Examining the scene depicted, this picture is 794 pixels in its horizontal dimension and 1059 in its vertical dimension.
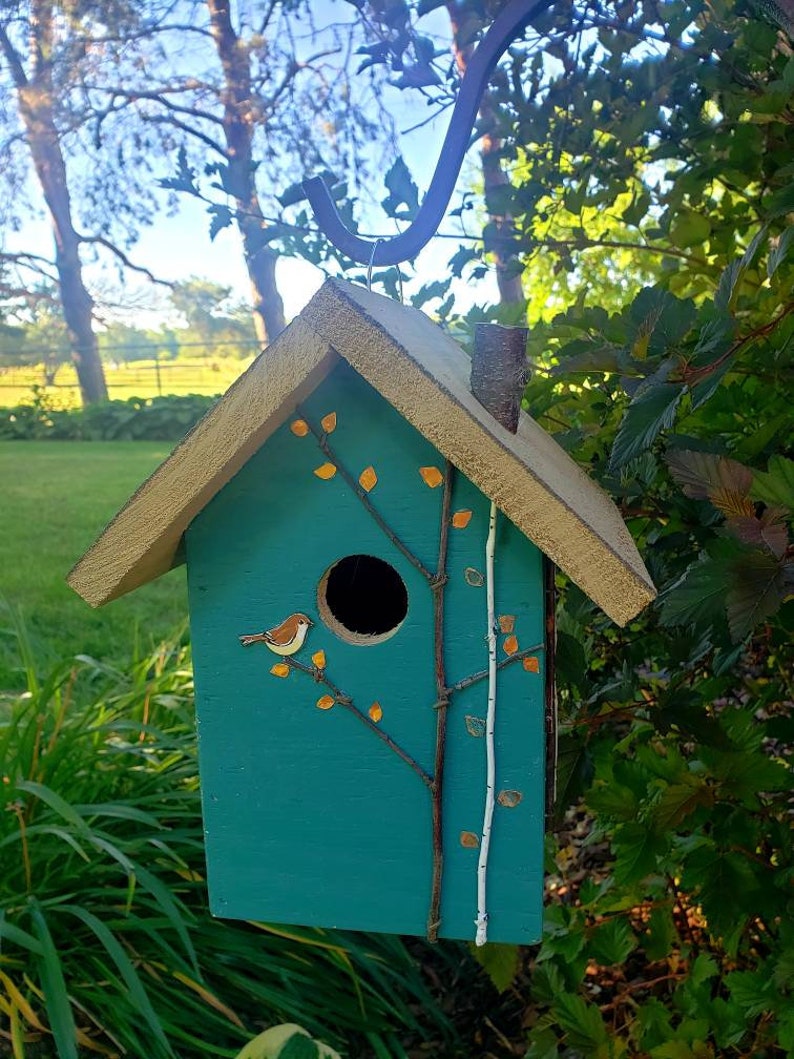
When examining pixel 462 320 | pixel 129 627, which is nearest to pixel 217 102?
pixel 129 627

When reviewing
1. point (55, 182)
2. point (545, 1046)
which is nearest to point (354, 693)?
point (545, 1046)

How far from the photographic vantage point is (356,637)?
787 millimetres

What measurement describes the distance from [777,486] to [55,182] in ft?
24.5

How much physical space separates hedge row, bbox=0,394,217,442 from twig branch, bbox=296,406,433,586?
28.1 ft

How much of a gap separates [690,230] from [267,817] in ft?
3.21

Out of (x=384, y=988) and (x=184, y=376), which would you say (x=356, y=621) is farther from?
(x=184, y=376)

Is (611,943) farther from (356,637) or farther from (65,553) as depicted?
(65,553)

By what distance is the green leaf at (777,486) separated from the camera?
26.1 inches

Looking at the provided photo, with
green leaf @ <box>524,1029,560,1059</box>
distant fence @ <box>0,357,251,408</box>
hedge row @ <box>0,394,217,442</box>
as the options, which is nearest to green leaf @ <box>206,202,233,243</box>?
green leaf @ <box>524,1029,560,1059</box>

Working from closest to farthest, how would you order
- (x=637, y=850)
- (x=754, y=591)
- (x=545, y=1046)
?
(x=754, y=591)
(x=637, y=850)
(x=545, y=1046)

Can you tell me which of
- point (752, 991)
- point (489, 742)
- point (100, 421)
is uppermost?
point (100, 421)

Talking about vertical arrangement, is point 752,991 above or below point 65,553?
below

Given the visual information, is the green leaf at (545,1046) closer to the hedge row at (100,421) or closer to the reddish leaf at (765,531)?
the reddish leaf at (765,531)

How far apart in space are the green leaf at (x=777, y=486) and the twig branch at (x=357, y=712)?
37cm
